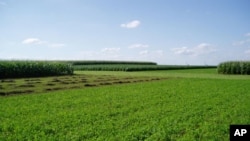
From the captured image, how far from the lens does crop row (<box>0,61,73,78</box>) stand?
36000 millimetres

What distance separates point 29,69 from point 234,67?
3304 centimetres

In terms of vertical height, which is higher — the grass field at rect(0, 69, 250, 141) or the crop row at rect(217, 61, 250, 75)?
the crop row at rect(217, 61, 250, 75)

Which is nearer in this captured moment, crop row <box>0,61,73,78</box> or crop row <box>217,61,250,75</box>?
crop row <box>0,61,73,78</box>

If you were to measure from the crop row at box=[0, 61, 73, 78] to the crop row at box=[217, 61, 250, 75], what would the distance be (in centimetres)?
2613

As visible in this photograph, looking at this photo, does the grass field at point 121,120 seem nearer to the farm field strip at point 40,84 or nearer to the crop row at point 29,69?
the farm field strip at point 40,84

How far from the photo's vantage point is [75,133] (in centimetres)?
832

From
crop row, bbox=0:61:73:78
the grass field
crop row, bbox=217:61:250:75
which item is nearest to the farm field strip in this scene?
the grass field

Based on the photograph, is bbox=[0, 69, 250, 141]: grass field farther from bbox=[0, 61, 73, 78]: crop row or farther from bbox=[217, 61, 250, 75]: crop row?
bbox=[217, 61, 250, 75]: crop row

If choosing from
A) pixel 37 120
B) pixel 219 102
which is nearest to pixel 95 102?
pixel 37 120

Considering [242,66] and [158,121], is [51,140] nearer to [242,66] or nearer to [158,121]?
[158,121]

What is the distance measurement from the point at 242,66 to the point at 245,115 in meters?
40.5

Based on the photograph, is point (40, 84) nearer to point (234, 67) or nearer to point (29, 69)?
point (29, 69)

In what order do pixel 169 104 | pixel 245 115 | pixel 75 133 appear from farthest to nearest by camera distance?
pixel 169 104, pixel 245 115, pixel 75 133

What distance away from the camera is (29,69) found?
3906 cm
